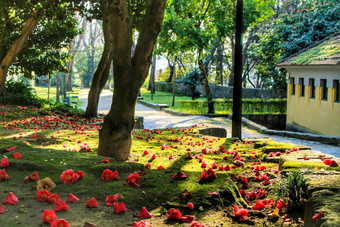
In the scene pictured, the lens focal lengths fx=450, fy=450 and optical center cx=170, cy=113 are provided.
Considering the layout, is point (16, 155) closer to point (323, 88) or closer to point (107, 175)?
point (107, 175)

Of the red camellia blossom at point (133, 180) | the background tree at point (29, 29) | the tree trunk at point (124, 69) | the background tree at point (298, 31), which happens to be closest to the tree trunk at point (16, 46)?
the background tree at point (29, 29)

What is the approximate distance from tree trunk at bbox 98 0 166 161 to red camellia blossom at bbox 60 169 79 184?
223cm

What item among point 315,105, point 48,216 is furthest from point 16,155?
point 315,105

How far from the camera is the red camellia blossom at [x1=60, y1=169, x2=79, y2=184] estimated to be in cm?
449

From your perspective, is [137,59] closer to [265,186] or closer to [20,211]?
[265,186]

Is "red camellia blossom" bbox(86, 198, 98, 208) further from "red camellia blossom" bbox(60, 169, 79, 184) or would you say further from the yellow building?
the yellow building

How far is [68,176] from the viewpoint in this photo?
14.8 ft

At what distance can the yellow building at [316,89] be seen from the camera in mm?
18281

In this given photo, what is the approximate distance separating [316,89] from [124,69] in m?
15.2

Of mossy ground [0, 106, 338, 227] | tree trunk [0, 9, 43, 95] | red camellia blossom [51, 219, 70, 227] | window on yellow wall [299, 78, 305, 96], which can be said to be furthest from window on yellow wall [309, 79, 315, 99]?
red camellia blossom [51, 219, 70, 227]

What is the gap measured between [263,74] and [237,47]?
2146cm

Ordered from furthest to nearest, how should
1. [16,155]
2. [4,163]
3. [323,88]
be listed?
[323,88] → [16,155] → [4,163]

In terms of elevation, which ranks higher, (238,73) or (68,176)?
(238,73)

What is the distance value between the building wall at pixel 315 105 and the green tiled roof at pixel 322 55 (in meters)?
0.44
